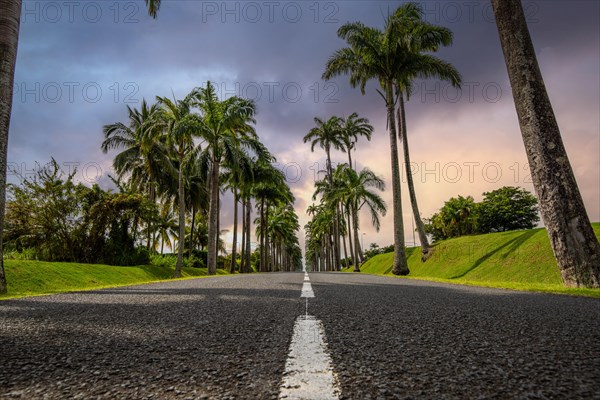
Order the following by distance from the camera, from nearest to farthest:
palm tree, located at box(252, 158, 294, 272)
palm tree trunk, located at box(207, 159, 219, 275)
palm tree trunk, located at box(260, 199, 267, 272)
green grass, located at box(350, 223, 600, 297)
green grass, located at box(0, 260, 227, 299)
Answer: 1. green grass, located at box(0, 260, 227, 299)
2. green grass, located at box(350, 223, 600, 297)
3. palm tree trunk, located at box(207, 159, 219, 275)
4. palm tree, located at box(252, 158, 294, 272)
5. palm tree trunk, located at box(260, 199, 267, 272)

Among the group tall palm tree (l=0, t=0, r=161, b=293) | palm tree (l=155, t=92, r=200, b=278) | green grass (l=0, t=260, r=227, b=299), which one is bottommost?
green grass (l=0, t=260, r=227, b=299)

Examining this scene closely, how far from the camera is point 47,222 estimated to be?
18.2m

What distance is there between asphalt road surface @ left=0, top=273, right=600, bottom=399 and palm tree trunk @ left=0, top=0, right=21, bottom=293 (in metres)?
6.59

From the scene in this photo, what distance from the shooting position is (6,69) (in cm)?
816

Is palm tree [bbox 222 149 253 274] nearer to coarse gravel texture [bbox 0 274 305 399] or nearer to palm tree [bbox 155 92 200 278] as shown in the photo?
palm tree [bbox 155 92 200 278]

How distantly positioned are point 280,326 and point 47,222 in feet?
66.5

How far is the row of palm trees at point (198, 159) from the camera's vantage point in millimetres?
24438

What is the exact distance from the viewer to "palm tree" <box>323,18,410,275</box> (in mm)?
20656

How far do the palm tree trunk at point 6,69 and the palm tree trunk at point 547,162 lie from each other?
38.9 ft

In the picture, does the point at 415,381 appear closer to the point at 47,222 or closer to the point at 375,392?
the point at 375,392

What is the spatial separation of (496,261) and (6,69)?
771 inches

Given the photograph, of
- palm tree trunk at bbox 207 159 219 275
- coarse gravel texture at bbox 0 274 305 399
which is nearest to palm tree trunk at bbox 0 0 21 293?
coarse gravel texture at bbox 0 274 305 399

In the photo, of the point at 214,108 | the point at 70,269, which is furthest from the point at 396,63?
the point at 70,269

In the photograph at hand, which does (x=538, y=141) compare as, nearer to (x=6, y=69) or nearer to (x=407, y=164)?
(x=6, y=69)
